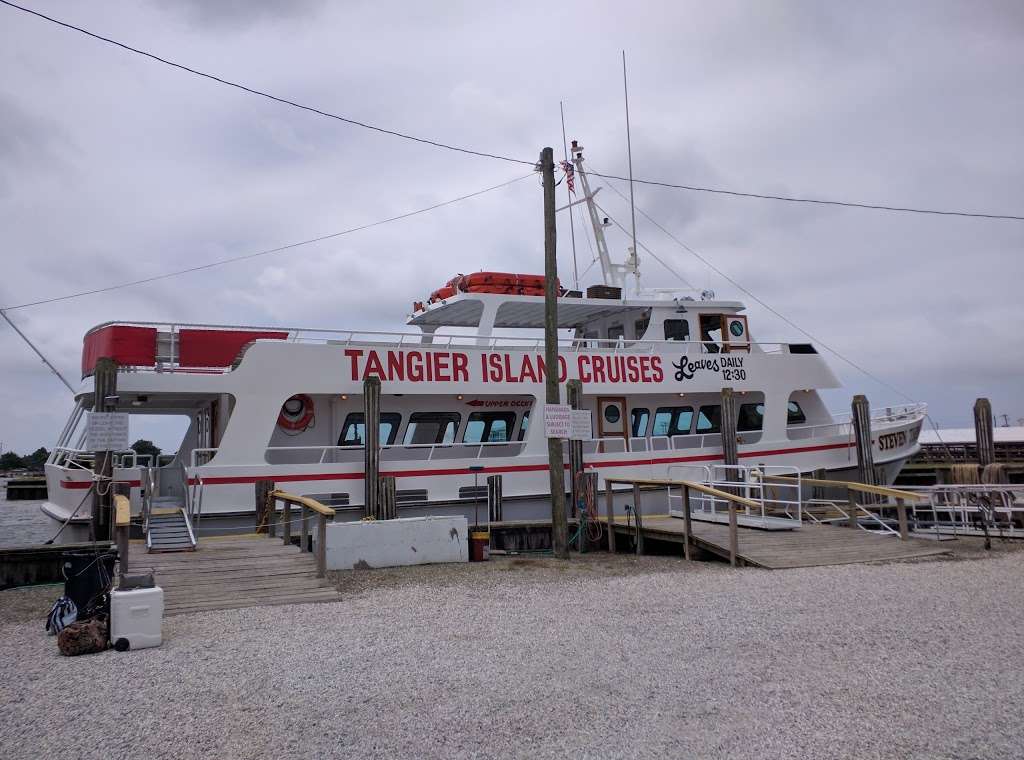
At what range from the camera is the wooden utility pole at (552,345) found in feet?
39.7

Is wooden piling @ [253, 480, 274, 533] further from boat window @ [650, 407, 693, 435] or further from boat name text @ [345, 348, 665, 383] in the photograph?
boat window @ [650, 407, 693, 435]

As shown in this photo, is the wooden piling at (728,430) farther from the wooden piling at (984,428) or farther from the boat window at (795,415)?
the wooden piling at (984,428)

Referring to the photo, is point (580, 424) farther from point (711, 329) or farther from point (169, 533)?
point (711, 329)

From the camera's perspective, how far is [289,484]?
1430 cm

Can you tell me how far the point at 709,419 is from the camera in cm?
1952

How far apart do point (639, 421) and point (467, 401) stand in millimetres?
4421

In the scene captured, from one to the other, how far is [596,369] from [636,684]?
12.5 meters

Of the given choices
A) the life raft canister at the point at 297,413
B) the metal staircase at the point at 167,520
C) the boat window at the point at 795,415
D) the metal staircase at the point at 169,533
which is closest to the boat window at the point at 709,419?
the boat window at the point at 795,415

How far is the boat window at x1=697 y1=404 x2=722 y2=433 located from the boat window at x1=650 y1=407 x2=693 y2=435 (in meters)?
0.33

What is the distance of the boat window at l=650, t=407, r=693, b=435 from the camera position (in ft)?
61.8

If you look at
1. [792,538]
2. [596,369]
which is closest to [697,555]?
[792,538]

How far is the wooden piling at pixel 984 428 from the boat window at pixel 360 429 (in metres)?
17.3

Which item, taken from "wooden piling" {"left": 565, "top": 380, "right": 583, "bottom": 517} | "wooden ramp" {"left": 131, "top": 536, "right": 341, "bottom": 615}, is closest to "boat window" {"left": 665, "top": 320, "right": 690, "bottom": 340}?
"wooden piling" {"left": 565, "top": 380, "right": 583, "bottom": 517}

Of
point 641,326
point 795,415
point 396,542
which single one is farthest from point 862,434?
point 396,542
